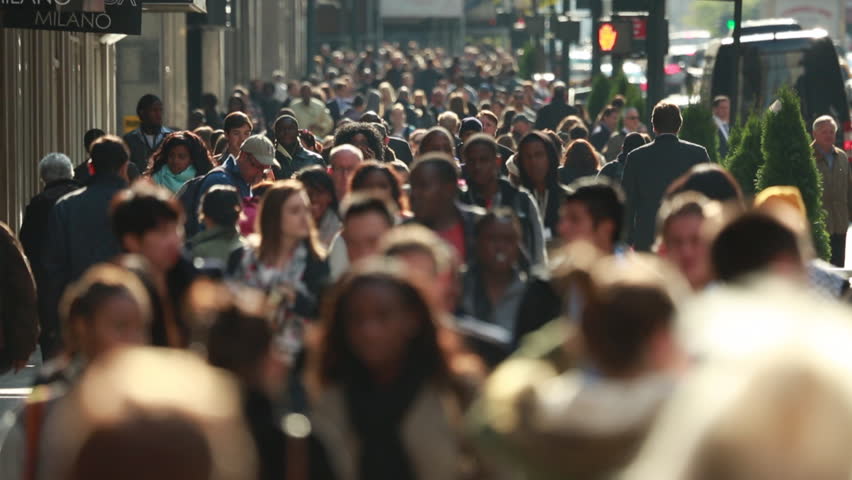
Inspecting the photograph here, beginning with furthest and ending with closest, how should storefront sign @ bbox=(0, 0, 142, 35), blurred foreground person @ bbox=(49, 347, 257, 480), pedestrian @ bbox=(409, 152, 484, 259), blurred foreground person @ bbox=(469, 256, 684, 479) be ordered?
storefront sign @ bbox=(0, 0, 142, 35) → pedestrian @ bbox=(409, 152, 484, 259) → blurred foreground person @ bbox=(469, 256, 684, 479) → blurred foreground person @ bbox=(49, 347, 257, 480)

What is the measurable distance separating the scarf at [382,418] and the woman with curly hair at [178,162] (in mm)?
9296

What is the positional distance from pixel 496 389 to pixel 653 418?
60 cm

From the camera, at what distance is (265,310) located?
4.50 meters

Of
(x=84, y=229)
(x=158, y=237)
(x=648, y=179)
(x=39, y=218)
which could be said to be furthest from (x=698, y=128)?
(x=158, y=237)

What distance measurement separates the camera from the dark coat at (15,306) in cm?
924

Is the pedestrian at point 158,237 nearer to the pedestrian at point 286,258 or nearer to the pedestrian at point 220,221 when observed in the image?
the pedestrian at point 286,258

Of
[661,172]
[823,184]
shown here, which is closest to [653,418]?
[661,172]

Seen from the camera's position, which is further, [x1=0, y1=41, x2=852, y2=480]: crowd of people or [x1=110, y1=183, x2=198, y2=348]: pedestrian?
[x1=110, y1=183, x2=198, y2=348]: pedestrian

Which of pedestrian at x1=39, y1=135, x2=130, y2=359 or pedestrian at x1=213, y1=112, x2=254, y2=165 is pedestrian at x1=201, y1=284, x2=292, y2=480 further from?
pedestrian at x1=213, y1=112, x2=254, y2=165

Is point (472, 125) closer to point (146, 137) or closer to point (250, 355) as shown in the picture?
point (146, 137)

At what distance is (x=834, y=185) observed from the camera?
1716 cm

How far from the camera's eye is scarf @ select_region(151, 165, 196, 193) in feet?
44.3

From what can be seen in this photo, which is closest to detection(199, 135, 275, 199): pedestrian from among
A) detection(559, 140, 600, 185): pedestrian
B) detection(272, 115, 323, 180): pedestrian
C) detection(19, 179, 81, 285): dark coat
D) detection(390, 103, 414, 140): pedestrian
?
detection(19, 179, 81, 285): dark coat

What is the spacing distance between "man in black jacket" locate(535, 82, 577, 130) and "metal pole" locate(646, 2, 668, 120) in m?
2.82
